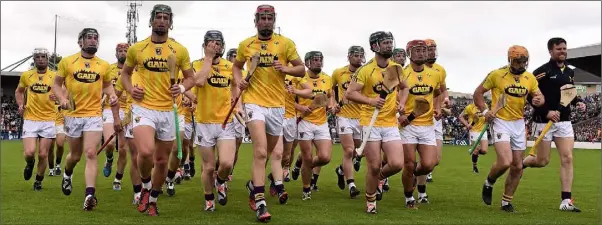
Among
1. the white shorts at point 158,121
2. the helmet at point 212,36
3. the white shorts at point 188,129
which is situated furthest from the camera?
the white shorts at point 188,129

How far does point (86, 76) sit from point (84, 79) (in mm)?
63

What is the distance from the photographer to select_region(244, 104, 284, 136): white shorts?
319 inches

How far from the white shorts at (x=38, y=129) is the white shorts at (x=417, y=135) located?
7019 millimetres

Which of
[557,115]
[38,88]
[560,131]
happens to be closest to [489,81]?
[557,115]

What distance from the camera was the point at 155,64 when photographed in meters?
8.03

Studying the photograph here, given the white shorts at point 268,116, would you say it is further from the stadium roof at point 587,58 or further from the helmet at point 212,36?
the stadium roof at point 587,58

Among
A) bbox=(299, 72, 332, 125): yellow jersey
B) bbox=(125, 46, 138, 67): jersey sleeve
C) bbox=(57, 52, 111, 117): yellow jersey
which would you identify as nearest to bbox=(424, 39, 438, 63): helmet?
bbox=(299, 72, 332, 125): yellow jersey

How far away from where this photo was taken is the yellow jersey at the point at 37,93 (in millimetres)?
12422

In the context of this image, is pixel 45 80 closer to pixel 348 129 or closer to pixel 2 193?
pixel 2 193

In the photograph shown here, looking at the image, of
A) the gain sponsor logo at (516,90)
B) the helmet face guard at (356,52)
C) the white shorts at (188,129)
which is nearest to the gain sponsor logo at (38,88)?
the white shorts at (188,129)

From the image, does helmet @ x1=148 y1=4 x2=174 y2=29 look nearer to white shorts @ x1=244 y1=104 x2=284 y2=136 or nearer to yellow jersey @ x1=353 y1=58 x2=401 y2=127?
white shorts @ x1=244 y1=104 x2=284 y2=136

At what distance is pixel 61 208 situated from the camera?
9070mm

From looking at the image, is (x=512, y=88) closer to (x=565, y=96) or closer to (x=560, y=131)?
(x=565, y=96)

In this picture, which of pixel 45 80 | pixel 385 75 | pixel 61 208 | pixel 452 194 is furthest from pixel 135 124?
pixel 452 194
